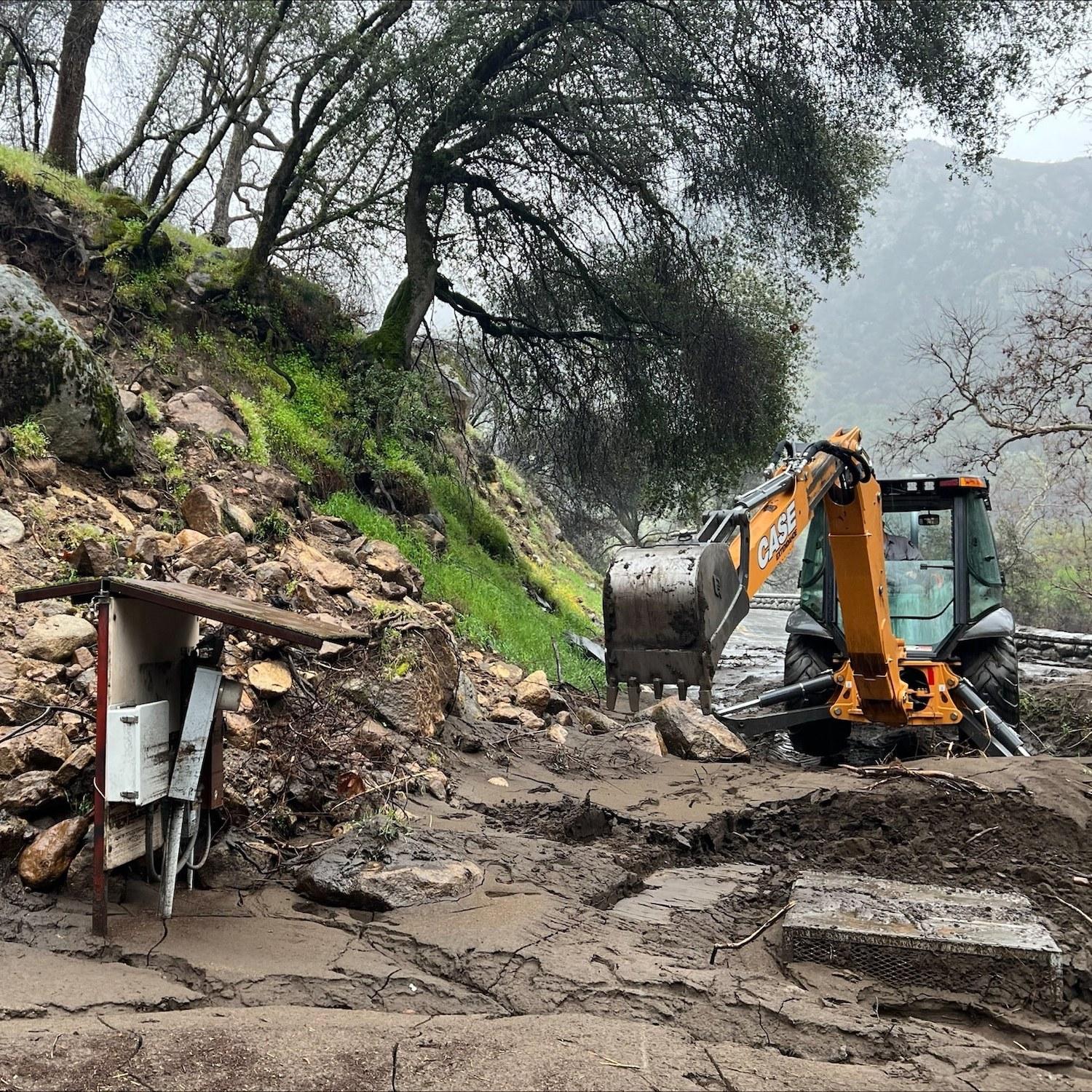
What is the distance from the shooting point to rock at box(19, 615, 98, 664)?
→ 5398 millimetres

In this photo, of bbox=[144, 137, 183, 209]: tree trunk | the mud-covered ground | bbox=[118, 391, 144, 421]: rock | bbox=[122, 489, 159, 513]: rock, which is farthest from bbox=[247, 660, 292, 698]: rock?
bbox=[144, 137, 183, 209]: tree trunk

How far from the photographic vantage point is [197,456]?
9367 mm

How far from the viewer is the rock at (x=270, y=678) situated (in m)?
6.01

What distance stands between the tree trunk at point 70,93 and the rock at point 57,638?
10.8 m

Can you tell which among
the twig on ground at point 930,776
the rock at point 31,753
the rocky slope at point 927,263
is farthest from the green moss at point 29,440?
the rocky slope at point 927,263

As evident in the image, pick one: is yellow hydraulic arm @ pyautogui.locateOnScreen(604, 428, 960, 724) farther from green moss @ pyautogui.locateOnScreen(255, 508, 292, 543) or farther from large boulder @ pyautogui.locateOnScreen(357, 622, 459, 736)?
green moss @ pyautogui.locateOnScreen(255, 508, 292, 543)

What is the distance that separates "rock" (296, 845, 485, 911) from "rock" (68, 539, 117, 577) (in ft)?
9.14

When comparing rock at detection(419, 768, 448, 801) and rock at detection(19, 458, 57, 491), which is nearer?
rock at detection(419, 768, 448, 801)

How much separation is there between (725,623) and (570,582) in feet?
66.0

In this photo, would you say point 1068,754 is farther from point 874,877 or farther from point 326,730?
point 326,730

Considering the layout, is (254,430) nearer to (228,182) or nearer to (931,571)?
(931,571)

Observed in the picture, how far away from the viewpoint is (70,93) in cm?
1384

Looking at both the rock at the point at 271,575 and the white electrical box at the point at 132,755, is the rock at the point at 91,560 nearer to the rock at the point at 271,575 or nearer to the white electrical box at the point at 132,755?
the rock at the point at 271,575

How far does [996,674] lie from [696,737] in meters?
2.66
